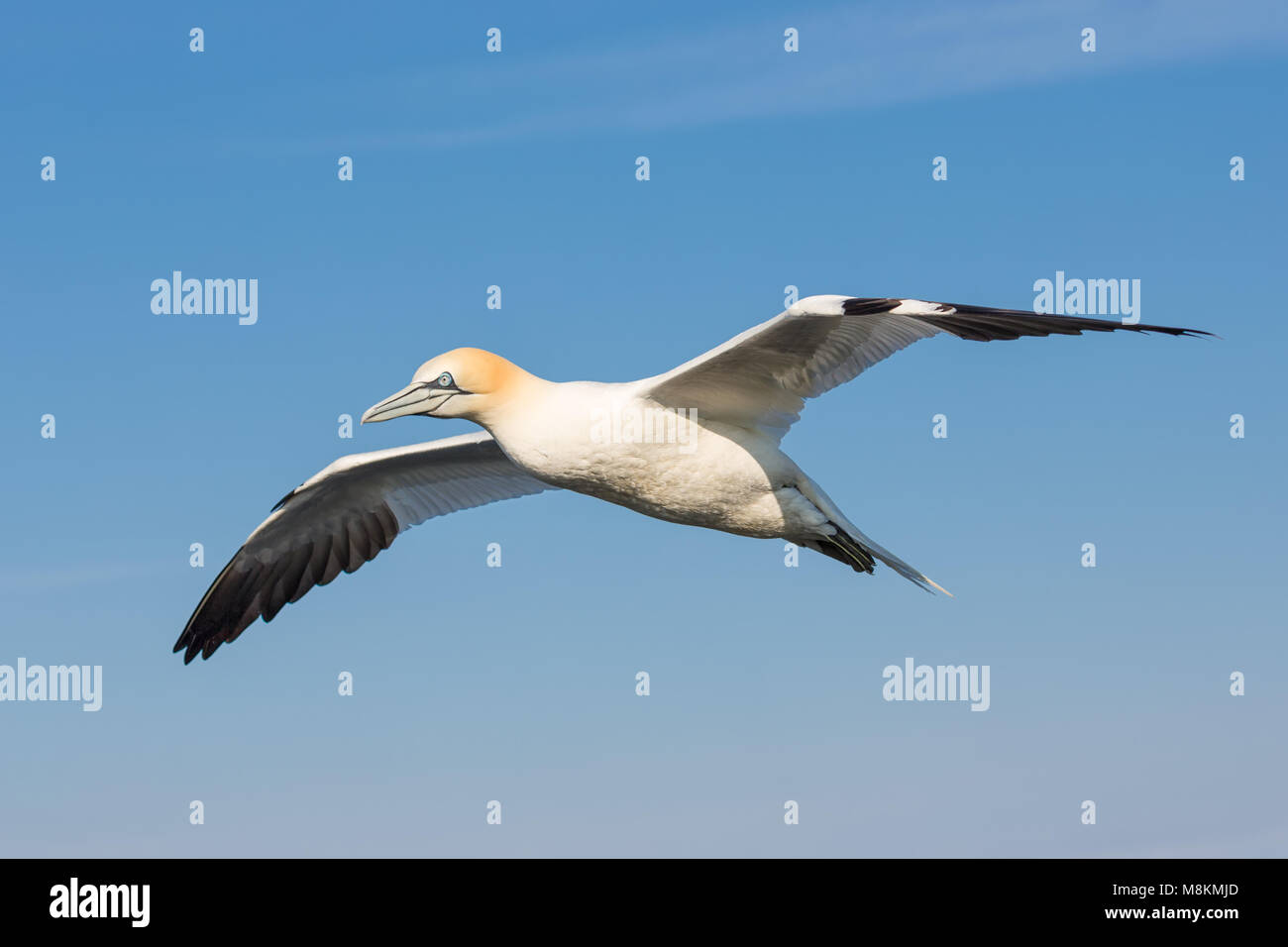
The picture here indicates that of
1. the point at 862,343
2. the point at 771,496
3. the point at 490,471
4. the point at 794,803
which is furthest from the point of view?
the point at 490,471

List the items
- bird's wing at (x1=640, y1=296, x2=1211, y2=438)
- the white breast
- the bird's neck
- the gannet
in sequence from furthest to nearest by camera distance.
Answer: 1. the bird's neck
2. the white breast
3. the gannet
4. bird's wing at (x1=640, y1=296, x2=1211, y2=438)

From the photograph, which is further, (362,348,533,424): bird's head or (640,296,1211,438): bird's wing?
(362,348,533,424): bird's head

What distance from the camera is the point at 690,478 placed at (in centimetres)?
1207

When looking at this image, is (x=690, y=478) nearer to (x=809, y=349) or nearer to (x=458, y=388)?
(x=809, y=349)

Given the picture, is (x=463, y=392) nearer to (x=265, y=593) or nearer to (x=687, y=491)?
(x=687, y=491)

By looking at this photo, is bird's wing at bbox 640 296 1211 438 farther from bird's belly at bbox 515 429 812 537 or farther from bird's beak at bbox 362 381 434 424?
bird's beak at bbox 362 381 434 424

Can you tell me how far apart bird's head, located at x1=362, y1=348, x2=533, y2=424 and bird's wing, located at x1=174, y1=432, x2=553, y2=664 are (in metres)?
2.99

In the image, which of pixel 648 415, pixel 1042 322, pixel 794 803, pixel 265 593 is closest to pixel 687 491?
pixel 648 415

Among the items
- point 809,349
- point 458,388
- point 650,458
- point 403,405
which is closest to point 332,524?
point 403,405

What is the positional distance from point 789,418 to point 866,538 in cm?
139

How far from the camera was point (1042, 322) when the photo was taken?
10398mm

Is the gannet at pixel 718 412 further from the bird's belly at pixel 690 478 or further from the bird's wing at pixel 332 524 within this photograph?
the bird's wing at pixel 332 524

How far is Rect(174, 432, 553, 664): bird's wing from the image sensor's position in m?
15.6

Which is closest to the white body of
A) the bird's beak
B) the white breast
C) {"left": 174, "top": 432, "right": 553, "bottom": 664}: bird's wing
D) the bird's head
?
the white breast
